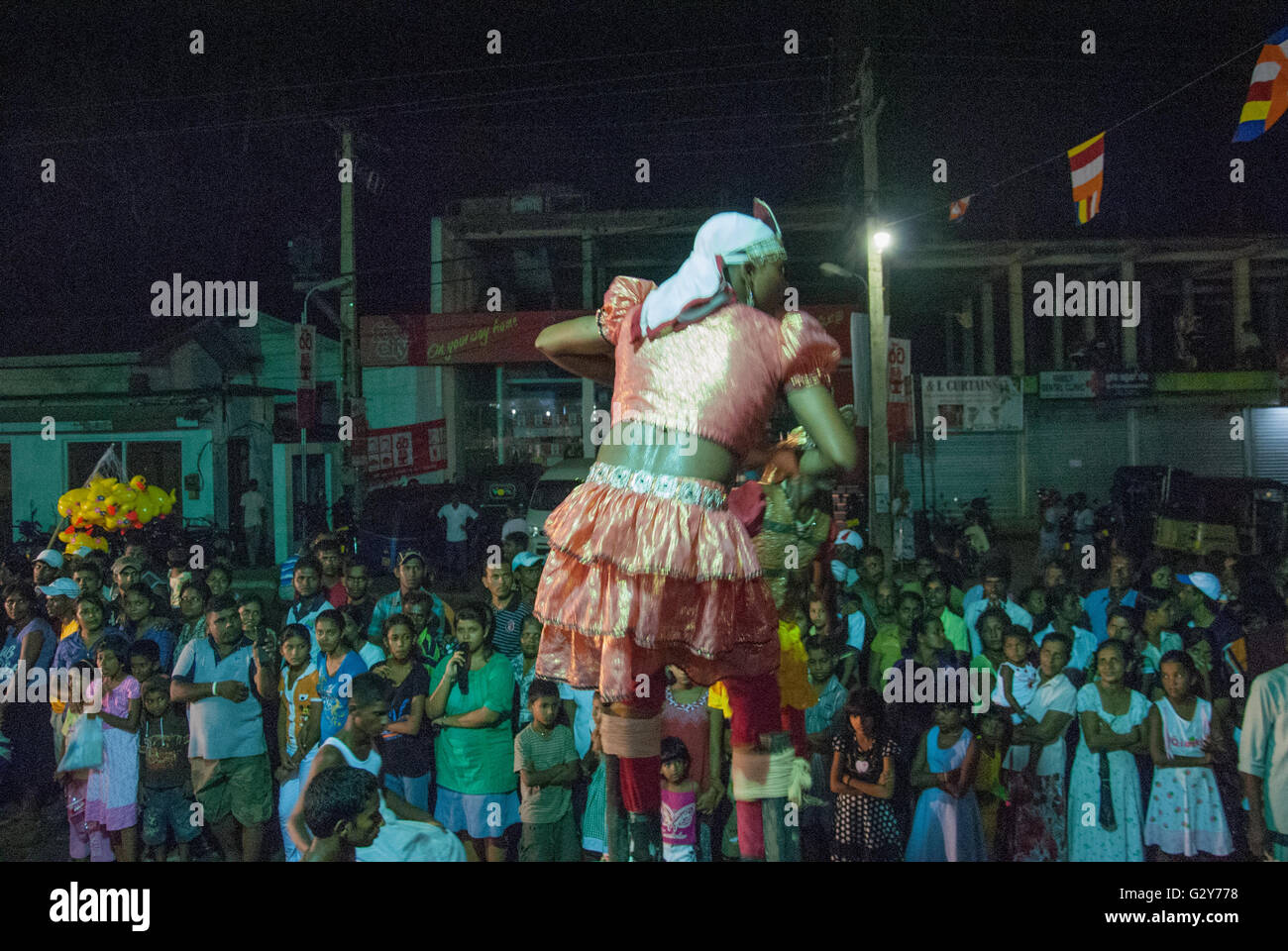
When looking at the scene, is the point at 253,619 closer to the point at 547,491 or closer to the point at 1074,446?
the point at 547,491

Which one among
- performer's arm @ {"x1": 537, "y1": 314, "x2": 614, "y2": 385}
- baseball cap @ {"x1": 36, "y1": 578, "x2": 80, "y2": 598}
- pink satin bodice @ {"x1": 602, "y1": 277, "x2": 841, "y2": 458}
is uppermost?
performer's arm @ {"x1": 537, "y1": 314, "x2": 614, "y2": 385}

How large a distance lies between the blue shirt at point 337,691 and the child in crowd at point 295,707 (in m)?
0.05

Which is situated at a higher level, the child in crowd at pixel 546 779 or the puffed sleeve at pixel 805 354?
the puffed sleeve at pixel 805 354

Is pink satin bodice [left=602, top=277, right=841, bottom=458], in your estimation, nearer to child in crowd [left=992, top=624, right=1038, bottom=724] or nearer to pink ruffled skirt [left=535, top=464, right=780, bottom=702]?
pink ruffled skirt [left=535, top=464, right=780, bottom=702]

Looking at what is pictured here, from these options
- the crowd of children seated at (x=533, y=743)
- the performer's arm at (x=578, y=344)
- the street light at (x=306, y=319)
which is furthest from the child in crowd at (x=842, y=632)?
the street light at (x=306, y=319)

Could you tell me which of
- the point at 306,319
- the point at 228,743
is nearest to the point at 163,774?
the point at 228,743

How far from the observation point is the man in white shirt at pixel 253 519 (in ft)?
21.8

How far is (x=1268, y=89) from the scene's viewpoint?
4230 mm

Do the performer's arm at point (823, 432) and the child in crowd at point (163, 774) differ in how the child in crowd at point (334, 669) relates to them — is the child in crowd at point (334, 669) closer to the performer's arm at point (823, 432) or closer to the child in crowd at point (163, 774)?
the child in crowd at point (163, 774)

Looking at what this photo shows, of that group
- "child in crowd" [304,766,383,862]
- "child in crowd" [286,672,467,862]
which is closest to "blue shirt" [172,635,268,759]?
"child in crowd" [286,672,467,862]

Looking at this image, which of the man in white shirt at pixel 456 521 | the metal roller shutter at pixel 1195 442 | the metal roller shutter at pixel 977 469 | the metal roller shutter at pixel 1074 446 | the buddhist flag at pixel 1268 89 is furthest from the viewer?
the metal roller shutter at pixel 977 469

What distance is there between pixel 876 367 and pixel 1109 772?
4292 mm

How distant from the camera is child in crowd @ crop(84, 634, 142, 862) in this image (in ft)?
11.6

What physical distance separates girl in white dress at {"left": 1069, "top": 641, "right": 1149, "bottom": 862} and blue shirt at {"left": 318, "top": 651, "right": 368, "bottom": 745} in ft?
8.27
